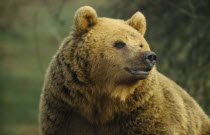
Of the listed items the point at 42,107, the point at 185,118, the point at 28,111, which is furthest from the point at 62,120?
the point at 28,111

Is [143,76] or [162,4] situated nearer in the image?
[143,76]

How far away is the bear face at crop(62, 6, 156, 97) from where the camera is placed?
6.14 meters

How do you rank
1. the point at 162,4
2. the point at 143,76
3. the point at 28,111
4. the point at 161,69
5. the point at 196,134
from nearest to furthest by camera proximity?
the point at 143,76, the point at 196,134, the point at 162,4, the point at 161,69, the point at 28,111

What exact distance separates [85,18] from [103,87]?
80cm

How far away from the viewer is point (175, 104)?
6.65m

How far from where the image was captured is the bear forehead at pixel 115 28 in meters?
6.29

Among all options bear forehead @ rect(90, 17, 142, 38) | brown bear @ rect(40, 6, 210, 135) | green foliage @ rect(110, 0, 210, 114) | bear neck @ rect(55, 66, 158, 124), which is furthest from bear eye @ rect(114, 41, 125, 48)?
green foliage @ rect(110, 0, 210, 114)

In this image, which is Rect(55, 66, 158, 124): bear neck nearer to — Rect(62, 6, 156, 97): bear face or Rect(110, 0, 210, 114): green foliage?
Rect(62, 6, 156, 97): bear face

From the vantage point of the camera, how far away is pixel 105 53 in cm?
621

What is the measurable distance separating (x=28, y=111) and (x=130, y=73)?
11667mm

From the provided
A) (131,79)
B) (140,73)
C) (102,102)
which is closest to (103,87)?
(102,102)

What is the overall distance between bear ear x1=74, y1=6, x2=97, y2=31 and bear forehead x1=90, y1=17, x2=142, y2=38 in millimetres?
84

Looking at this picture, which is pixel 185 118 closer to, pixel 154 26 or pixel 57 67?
pixel 57 67

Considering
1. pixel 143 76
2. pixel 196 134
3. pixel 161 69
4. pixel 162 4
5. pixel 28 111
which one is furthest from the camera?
pixel 28 111
